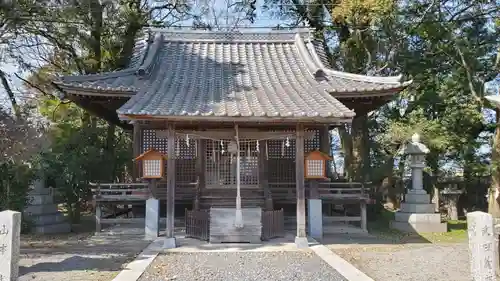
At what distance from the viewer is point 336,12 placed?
16.3 meters

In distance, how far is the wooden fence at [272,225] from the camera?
10.6 meters

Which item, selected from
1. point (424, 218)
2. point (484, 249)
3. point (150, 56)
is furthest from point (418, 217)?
point (150, 56)

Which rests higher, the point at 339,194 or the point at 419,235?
the point at 339,194

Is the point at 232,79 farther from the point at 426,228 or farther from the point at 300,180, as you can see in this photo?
the point at 426,228

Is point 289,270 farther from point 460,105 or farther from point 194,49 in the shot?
point 460,105

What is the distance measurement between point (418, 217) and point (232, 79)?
21.4 feet

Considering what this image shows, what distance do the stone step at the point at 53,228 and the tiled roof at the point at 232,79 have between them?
3951 mm

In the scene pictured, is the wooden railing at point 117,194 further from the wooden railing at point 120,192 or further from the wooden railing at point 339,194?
the wooden railing at point 339,194

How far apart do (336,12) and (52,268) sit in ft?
41.1

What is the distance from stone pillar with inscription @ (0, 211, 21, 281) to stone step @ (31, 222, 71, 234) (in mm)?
7087

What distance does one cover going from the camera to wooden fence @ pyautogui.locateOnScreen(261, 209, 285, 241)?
10.6 metres

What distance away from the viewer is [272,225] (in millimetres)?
10844

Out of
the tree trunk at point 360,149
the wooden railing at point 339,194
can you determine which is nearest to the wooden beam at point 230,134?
the wooden railing at point 339,194

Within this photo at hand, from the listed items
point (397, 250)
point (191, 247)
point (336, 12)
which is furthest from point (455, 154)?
point (191, 247)
